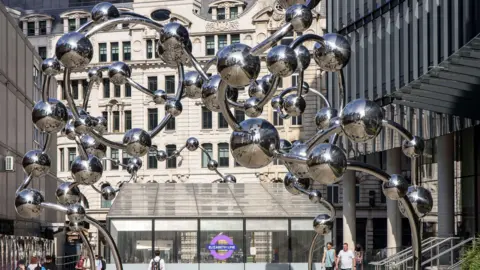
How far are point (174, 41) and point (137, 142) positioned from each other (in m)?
1.28

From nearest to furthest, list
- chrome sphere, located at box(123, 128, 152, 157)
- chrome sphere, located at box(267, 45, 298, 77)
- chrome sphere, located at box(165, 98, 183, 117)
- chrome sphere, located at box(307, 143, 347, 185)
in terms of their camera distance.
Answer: chrome sphere, located at box(307, 143, 347, 185) < chrome sphere, located at box(267, 45, 298, 77) < chrome sphere, located at box(123, 128, 152, 157) < chrome sphere, located at box(165, 98, 183, 117)

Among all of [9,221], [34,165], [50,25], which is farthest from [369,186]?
[34,165]

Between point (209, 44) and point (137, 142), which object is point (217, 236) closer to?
point (137, 142)

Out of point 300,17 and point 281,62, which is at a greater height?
point 300,17

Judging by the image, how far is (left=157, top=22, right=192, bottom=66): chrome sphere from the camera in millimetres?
11750

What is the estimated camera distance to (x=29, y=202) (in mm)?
12977

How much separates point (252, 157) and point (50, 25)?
97.3 m

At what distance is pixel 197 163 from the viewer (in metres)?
98.1

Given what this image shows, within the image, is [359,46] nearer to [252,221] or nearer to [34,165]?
[252,221]

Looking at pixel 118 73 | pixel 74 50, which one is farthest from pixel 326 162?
pixel 118 73

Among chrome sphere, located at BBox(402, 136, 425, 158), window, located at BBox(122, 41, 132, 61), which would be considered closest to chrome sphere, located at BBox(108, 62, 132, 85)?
chrome sphere, located at BBox(402, 136, 425, 158)

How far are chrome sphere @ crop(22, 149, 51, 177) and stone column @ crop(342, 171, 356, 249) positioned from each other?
43.9 metres

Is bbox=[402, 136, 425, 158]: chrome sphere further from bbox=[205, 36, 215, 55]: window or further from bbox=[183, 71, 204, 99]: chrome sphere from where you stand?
bbox=[205, 36, 215, 55]: window

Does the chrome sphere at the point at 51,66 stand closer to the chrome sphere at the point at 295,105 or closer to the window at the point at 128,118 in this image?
the chrome sphere at the point at 295,105
